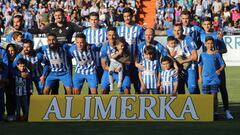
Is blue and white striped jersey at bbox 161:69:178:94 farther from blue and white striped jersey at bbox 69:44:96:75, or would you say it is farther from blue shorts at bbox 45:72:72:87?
blue shorts at bbox 45:72:72:87

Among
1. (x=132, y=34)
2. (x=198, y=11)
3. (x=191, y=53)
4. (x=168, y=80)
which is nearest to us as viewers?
(x=168, y=80)

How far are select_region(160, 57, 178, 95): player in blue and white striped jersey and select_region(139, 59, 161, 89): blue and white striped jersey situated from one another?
0.48 feet

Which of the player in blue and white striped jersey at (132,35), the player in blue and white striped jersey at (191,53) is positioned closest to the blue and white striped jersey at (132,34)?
the player in blue and white striped jersey at (132,35)

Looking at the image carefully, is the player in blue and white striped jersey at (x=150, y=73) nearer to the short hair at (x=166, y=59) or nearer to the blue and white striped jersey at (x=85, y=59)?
the short hair at (x=166, y=59)

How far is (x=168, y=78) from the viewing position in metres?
12.7

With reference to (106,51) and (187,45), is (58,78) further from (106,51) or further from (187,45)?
(187,45)

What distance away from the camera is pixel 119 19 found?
28.1m

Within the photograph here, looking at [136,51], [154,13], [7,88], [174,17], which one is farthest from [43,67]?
[154,13]

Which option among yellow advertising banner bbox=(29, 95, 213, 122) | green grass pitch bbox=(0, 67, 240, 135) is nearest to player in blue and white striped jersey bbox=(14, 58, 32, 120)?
yellow advertising banner bbox=(29, 95, 213, 122)

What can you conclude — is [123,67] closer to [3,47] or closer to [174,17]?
[3,47]

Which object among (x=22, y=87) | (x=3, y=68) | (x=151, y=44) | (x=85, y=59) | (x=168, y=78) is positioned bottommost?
(x=22, y=87)

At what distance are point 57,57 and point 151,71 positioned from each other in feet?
5.40

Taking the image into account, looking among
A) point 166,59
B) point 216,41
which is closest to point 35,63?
point 166,59

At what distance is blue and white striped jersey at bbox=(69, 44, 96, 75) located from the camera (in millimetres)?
13031
